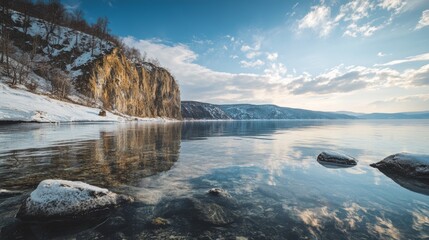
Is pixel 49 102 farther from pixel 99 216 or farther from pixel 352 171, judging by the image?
pixel 352 171

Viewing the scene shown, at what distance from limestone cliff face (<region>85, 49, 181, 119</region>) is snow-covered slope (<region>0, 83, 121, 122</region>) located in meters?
20.3

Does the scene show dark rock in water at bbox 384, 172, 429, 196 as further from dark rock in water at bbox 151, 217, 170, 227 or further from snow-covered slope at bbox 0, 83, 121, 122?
snow-covered slope at bbox 0, 83, 121, 122

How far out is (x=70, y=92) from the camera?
55.2 metres

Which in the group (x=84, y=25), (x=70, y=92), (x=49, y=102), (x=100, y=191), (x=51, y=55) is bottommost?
(x=100, y=191)

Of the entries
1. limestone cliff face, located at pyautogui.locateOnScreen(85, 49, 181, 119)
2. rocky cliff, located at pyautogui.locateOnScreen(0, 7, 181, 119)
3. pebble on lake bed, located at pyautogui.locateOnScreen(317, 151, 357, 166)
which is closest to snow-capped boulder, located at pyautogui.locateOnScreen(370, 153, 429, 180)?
pebble on lake bed, located at pyautogui.locateOnScreen(317, 151, 357, 166)

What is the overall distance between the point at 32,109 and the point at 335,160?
1536 inches

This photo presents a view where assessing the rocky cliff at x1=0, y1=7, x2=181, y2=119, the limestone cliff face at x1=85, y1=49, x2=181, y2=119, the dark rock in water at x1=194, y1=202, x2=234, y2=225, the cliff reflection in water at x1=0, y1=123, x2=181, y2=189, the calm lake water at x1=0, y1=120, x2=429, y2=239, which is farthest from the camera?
the limestone cliff face at x1=85, y1=49, x2=181, y2=119

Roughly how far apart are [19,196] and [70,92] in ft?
197

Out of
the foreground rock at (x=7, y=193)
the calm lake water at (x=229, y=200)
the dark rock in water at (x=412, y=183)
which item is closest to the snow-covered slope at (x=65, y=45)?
the calm lake water at (x=229, y=200)

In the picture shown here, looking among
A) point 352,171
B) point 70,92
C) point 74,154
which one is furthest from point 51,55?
point 352,171

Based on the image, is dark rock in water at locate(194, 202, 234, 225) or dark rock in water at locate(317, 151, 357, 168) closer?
dark rock in water at locate(194, 202, 234, 225)

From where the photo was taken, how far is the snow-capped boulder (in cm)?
933

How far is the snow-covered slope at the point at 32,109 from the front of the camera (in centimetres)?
2798

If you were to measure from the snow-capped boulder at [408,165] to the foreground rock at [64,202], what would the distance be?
12267 mm
